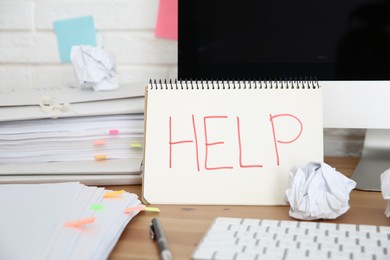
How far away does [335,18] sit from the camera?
2.56 feet

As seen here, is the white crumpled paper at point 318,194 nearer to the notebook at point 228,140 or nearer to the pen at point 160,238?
the notebook at point 228,140

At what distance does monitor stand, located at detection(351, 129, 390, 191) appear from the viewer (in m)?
0.78

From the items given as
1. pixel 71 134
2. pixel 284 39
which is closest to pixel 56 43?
pixel 71 134

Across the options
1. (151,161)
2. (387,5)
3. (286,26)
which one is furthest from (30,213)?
(387,5)

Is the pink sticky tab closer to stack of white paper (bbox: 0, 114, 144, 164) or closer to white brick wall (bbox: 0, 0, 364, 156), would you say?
→ stack of white paper (bbox: 0, 114, 144, 164)

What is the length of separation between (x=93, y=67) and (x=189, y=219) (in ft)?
1.28

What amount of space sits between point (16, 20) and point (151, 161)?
1.92ft

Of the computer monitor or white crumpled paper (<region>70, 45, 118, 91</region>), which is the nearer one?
the computer monitor

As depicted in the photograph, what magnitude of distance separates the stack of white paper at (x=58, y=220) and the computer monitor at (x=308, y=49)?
28cm

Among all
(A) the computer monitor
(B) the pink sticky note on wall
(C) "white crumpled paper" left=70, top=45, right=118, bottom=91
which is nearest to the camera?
(A) the computer monitor

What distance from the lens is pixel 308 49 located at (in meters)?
0.80

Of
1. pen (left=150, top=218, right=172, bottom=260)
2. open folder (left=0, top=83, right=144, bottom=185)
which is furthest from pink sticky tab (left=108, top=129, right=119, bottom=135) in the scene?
pen (left=150, top=218, right=172, bottom=260)

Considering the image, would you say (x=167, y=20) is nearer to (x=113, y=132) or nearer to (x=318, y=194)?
(x=113, y=132)

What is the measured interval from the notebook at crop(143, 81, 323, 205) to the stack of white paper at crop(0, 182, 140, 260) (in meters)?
0.07
